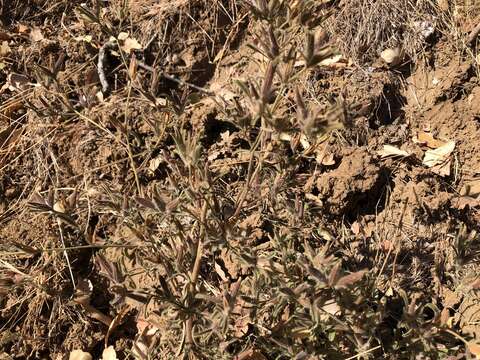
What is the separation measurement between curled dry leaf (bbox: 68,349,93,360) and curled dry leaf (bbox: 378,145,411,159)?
5.19 feet

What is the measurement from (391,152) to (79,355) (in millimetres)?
1647

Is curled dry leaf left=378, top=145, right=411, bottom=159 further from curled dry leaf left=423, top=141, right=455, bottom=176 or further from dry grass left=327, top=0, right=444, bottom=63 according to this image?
dry grass left=327, top=0, right=444, bottom=63

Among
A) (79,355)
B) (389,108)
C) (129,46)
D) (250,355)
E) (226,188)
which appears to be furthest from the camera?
(129,46)

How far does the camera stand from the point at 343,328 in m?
1.76

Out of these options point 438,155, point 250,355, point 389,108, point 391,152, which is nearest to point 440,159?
point 438,155

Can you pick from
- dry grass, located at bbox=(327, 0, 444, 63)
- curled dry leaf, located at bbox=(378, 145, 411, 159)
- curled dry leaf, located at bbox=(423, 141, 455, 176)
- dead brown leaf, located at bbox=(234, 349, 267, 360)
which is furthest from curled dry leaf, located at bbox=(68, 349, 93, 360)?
dry grass, located at bbox=(327, 0, 444, 63)

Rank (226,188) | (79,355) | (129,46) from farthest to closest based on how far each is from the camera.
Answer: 1. (129,46)
2. (226,188)
3. (79,355)

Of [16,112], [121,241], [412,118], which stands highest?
[412,118]

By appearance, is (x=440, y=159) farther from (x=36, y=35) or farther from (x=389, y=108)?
(x=36, y=35)

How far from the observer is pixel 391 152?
251cm

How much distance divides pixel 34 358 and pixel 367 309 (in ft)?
4.69

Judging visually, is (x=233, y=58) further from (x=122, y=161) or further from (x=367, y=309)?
(x=367, y=309)

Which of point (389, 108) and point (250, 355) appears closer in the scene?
point (250, 355)

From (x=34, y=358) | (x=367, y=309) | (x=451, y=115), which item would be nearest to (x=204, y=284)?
(x=367, y=309)
